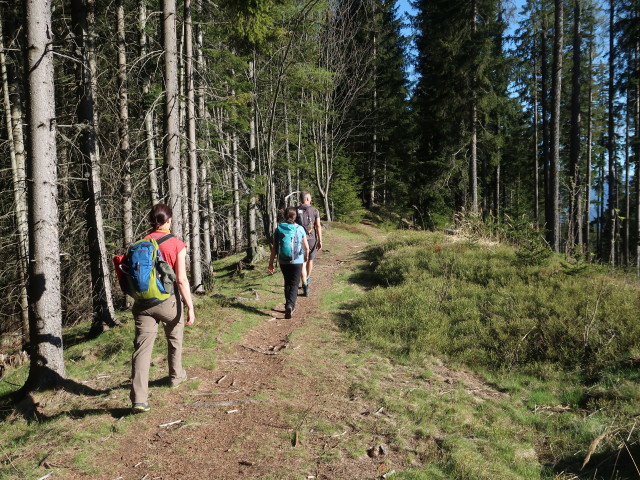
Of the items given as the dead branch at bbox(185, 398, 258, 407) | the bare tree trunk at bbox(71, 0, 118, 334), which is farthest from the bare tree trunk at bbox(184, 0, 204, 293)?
the dead branch at bbox(185, 398, 258, 407)

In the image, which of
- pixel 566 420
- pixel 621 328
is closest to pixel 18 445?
pixel 566 420

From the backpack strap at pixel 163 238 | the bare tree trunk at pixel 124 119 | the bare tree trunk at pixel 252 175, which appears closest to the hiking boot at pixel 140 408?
the backpack strap at pixel 163 238

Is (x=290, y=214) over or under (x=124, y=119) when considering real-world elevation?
under

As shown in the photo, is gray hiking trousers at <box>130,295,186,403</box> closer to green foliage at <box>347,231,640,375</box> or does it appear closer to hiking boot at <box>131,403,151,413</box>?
hiking boot at <box>131,403,151,413</box>

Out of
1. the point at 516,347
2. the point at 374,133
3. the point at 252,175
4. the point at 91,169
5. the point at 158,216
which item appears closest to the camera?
the point at 158,216

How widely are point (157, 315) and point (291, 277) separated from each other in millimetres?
3241

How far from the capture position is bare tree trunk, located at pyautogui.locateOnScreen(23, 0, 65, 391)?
180 inches

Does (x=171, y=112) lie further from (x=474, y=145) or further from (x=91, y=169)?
(x=474, y=145)

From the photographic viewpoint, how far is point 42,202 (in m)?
4.63

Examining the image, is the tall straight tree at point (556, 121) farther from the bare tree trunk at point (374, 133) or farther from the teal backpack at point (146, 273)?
the teal backpack at point (146, 273)

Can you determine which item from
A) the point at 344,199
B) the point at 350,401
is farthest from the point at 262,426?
the point at 344,199

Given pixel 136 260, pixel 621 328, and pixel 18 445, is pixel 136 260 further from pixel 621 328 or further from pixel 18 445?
pixel 621 328

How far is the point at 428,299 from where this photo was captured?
745 centimetres

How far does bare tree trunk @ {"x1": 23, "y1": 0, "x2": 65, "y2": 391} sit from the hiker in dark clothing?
4.32 metres
